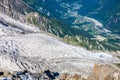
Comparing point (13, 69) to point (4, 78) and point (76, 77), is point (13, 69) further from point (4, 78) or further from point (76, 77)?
point (76, 77)

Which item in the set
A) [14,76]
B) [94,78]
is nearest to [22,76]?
[14,76]

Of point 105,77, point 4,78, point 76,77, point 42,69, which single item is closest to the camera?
point 105,77

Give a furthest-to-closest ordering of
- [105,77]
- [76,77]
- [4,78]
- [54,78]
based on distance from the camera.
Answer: [54,78]
[4,78]
[76,77]
[105,77]

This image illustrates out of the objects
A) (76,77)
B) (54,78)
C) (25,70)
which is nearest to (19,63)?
(25,70)

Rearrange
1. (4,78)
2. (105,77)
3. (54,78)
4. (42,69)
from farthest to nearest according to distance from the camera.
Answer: (42,69) < (54,78) < (4,78) < (105,77)

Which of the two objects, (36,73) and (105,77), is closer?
(105,77)

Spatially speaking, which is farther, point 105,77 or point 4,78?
point 4,78

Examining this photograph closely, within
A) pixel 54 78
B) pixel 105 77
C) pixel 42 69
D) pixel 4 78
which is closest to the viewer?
pixel 105 77

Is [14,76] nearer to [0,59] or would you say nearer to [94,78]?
[0,59]
